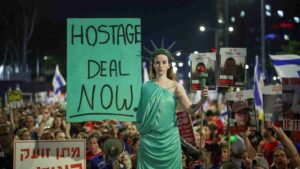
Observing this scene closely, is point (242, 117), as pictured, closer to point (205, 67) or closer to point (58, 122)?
point (205, 67)

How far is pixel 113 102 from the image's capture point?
28.0ft

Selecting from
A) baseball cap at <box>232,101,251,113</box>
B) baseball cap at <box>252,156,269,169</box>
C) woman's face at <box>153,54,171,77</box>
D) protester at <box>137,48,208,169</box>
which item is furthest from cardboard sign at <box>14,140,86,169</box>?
baseball cap at <box>232,101,251,113</box>

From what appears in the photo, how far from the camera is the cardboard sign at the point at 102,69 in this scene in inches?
334

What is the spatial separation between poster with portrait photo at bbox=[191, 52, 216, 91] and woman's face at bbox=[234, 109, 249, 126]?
0.65m

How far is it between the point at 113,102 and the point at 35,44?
6431 cm

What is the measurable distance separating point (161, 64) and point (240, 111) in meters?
4.05

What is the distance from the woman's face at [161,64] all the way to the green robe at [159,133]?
0.20 m

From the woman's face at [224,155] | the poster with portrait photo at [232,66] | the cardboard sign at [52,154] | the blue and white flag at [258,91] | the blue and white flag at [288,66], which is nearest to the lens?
the cardboard sign at [52,154]

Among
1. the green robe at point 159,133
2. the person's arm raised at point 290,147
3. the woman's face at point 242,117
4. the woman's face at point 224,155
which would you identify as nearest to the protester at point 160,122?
the green robe at point 159,133

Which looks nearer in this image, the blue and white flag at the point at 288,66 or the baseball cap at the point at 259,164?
the baseball cap at the point at 259,164

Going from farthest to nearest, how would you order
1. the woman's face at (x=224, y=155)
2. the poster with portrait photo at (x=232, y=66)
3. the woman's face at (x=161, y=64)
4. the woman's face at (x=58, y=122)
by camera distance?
the woman's face at (x=58, y=122)
the poster with portrait photo at (x=232, y=66)
the woman's face at (x=224, y=155)
the woman's face at (x=161, y=64)

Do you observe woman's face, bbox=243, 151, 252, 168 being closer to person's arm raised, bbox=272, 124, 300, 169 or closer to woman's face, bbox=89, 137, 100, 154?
person's arm raised, bbox=272, 124, 300, 169

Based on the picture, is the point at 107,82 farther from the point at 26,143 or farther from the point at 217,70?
the point at 217,70

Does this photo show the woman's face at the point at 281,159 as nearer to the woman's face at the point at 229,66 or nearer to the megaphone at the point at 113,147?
the woman's face at the point at 229,66
